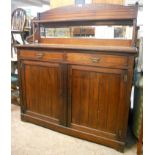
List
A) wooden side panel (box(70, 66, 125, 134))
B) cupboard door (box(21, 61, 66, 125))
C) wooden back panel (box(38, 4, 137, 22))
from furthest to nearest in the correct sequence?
cupboard door (box(21, 61, 66, 125)) → wooden back panel (box(38, 4, 137, 22)) → wooden side panel (box(70, 66, 125, 134))

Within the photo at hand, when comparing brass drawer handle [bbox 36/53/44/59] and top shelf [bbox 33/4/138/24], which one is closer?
top shelf [bbox 33/4/138/24]

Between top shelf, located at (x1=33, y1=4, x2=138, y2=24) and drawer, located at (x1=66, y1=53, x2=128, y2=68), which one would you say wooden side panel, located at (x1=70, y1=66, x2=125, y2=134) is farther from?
top shelf, located at (x1=33, y1=4, x2=138, y2=24)

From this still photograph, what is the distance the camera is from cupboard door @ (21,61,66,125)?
193cm

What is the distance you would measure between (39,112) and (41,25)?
46.9 inches

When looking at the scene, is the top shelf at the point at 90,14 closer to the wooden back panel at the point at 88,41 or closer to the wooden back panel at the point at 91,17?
the wooden back panel at the point at 91,17

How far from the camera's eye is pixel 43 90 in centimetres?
204

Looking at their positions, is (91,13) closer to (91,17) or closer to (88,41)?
(91,17)

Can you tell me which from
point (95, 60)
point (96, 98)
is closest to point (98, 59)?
point (95, 60)

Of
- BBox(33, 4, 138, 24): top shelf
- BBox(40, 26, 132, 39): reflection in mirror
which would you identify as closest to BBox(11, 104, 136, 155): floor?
BBox(40, 26, 132, 39): reflection in mirror

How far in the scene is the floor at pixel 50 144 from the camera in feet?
5.68

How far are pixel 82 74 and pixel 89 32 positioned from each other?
0.74 metres

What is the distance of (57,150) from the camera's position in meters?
1.76
